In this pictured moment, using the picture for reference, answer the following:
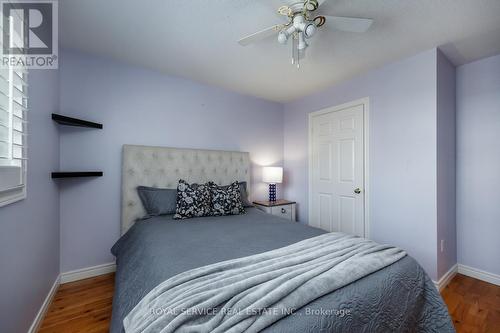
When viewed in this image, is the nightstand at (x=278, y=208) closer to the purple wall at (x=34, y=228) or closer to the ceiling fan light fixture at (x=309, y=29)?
the ceiling fan light fixture at (x=309, y=29)

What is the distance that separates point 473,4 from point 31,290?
364 centimetres

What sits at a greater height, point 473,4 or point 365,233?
point 473,4

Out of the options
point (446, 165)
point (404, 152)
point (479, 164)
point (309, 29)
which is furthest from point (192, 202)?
point (479, 164)

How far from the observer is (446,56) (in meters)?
2.25

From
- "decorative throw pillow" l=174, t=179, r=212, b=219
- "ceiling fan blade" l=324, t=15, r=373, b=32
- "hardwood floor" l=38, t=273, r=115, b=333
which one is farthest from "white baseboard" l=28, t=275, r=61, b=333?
"ceiling fan blade" l=324, t=15, r=373, b=32

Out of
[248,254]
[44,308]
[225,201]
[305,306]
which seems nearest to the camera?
[305,306]

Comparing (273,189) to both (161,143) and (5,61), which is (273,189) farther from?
(5,61)

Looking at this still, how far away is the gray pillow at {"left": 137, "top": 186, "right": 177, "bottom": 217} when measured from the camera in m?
2.27

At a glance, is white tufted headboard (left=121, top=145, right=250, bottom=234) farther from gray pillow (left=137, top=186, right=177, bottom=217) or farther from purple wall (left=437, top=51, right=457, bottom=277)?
purple wall (left=437, top=51, right=457, bottom=277)

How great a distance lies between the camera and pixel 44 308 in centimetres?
168

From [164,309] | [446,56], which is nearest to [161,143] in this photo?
[164,309]

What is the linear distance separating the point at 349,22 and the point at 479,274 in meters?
2.88

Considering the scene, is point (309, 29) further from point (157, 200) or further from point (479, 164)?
point (479, 164)

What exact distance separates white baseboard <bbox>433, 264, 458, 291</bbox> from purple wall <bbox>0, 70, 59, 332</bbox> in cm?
325
